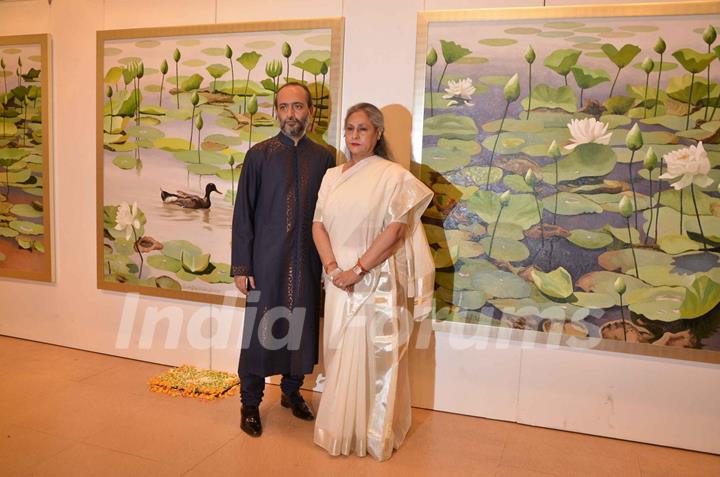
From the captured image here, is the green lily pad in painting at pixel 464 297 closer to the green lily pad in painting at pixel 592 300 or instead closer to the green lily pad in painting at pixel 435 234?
the green lily pad in painting at pixel 435 234

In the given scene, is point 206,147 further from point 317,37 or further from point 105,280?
point 105,280

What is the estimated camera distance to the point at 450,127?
3.05 meters

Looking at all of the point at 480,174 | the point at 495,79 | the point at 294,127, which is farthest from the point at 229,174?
the point at 495,79

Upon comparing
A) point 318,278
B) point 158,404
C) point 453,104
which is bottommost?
point 158,404

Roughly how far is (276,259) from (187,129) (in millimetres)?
1249

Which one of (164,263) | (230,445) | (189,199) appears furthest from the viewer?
(164,263)

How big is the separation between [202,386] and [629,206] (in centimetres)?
253

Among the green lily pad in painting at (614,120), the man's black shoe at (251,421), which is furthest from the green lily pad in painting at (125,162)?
the green lily pad in painting at (614,120)

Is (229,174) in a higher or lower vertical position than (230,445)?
higher

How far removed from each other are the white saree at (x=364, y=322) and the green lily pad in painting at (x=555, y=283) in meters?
0.79

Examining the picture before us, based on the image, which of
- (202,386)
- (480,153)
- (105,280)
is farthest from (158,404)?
(480,153)

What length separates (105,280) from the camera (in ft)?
12.7

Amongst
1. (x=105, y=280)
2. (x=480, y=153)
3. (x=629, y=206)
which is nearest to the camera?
(x=629, y=206)

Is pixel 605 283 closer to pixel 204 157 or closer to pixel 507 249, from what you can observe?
pixel 507 249
